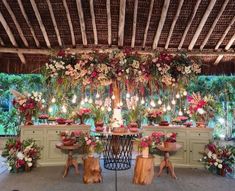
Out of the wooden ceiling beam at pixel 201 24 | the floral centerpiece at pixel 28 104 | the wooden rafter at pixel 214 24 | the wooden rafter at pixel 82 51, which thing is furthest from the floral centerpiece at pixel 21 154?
the wooden rafter at pixel 214 24

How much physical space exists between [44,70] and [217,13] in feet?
13.6

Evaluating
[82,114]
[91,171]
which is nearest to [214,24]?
[82,114]

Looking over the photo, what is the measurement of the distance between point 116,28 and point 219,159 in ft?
13.1

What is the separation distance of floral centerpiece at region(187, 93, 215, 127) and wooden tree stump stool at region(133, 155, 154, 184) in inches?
67.2

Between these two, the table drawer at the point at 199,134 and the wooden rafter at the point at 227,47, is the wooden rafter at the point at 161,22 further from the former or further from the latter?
the table drawer at the point at 199,134

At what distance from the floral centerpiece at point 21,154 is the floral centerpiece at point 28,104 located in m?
0.52

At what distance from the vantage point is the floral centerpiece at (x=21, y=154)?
17.0 ft

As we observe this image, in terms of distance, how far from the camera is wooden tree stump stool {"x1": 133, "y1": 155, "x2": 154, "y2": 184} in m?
4.52

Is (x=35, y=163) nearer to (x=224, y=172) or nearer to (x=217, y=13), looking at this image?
(x=224, y=172)

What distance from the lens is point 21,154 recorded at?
5.21m

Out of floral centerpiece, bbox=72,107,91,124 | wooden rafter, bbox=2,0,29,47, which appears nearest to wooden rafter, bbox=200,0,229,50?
floral centerpiece, bbox=72,107,91,124

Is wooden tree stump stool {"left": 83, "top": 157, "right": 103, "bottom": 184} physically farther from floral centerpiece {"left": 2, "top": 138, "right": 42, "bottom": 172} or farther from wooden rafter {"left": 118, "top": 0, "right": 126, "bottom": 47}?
wooden rafter {"left": 118, "top": 0, "right": 126, "bottom": 47}

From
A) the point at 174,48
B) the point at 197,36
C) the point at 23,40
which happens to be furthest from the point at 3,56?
the point at 197,36

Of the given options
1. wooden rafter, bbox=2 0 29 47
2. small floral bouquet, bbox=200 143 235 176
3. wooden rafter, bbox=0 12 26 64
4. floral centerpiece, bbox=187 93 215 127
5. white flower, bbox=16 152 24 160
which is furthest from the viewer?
wooden rafter, bbox=0 12 26 64
